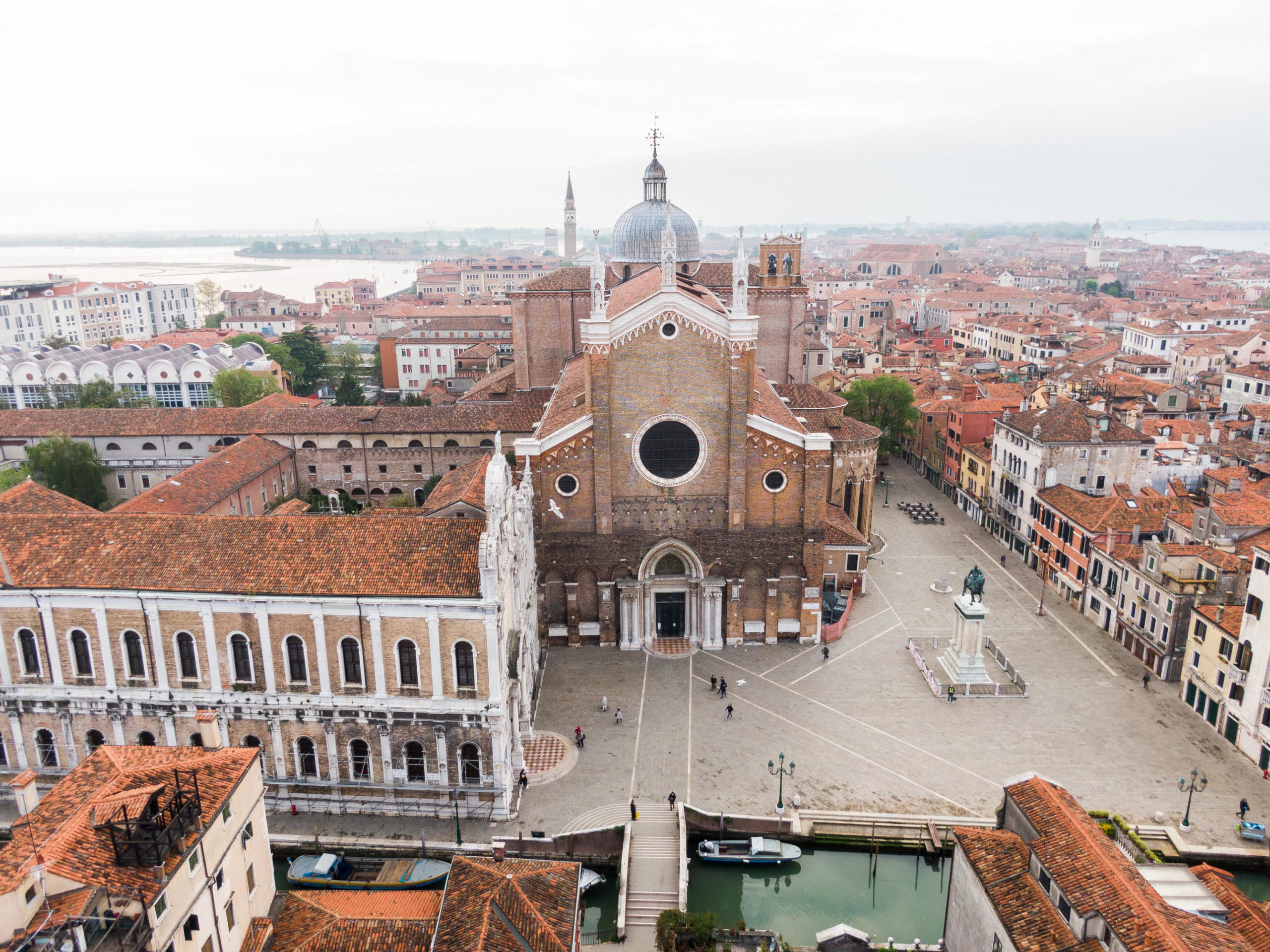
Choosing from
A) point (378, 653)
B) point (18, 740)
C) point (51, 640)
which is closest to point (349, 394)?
point (18, 740)

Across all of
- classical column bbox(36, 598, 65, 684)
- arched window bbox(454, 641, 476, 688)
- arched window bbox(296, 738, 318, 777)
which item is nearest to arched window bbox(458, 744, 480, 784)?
arched window bbox(454, 641, 476, 688)

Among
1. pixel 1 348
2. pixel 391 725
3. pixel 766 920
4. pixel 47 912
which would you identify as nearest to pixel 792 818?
pixel 766 920

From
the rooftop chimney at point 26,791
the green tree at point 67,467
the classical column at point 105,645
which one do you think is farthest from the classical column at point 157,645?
the green tree at point 67,467

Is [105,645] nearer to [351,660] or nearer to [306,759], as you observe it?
[306,759]

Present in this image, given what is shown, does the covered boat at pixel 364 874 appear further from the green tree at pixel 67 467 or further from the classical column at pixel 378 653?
the green tree at pixel 67 467

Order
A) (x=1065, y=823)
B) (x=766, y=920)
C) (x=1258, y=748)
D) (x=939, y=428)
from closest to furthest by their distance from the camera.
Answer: (x=1065, y=823) < (x=766, y=920) < (x=1258, y=748) < (x=939, y=428)

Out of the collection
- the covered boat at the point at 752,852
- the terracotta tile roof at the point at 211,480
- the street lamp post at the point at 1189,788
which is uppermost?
the terracotta tile roof at the point at 211,480

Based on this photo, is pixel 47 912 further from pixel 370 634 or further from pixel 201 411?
pixel 201 411
